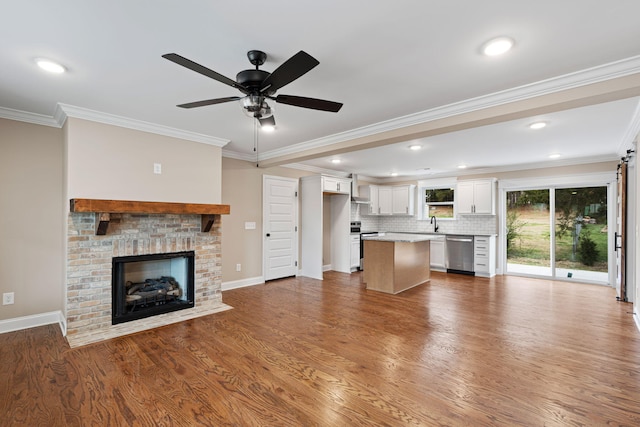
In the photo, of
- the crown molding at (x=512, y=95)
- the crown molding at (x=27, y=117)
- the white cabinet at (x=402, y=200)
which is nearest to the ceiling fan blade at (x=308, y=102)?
the crown molding at (x=512, y=95)

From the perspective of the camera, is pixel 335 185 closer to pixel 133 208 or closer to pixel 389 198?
pixel 389 198

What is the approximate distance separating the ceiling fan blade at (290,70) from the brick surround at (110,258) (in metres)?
2.68

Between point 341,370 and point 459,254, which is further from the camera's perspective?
point 459,254

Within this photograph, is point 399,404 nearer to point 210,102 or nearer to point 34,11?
point 210,102

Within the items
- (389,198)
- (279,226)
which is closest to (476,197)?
(389,198)

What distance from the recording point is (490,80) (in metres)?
2.60

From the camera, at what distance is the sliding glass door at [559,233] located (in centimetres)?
604

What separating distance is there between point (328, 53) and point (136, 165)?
2865mm

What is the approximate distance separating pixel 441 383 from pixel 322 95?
267 cm

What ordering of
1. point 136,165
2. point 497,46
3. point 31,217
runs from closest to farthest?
point 497,46 < point 31,217 < point 136,165

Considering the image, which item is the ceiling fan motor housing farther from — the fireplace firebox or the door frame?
the door frame

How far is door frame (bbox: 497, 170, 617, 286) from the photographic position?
18.9 feet

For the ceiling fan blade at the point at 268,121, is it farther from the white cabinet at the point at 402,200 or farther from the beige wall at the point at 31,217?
the white cabinet at the point at 402,200

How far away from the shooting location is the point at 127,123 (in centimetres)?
371
